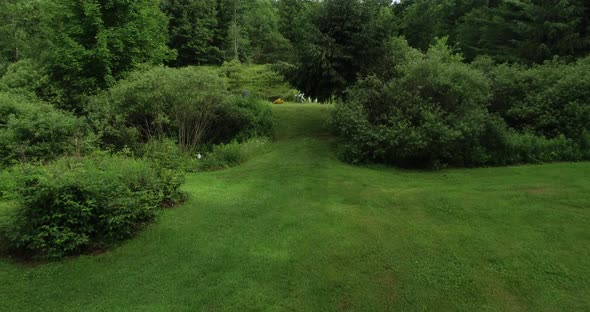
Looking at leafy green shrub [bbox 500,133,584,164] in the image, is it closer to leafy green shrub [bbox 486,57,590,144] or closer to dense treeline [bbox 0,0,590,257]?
dense treeline [bbox 0,0,590,257]

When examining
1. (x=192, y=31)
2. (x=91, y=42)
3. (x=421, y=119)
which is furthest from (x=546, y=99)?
(x=192, y=31)

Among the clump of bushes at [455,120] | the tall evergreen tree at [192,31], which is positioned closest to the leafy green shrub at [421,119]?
the clump of bushes at [455,120]

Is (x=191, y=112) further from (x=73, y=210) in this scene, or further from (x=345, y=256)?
(x=345, y=256)

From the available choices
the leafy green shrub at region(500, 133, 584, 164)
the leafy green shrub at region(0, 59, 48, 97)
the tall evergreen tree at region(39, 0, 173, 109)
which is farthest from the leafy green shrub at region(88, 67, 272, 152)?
the leafy green shrub at region(500, 133, 584, 164)

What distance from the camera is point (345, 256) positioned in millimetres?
5277

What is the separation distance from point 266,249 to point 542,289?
360cm

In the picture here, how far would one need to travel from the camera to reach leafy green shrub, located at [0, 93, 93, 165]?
30.6 feet

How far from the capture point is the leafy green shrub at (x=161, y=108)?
1169 cm

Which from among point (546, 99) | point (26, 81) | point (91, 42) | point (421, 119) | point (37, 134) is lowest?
point (37, 134)

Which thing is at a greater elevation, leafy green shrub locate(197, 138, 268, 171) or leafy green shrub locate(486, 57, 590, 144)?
leafy green shrub locate(486, 57, 590, 144)

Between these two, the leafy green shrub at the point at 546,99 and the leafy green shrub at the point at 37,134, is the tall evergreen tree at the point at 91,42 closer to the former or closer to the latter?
the leafy green shrub at the point at 37,134

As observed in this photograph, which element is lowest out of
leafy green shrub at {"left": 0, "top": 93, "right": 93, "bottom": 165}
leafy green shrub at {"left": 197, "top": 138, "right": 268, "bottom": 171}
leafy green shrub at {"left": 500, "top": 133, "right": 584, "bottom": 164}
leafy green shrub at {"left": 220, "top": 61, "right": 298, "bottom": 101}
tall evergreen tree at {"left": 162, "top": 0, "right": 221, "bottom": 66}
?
leafy green shrub at {"left": 197, "top": 138, "right": 268, "bottom": 171}

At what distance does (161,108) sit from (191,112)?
0.96m

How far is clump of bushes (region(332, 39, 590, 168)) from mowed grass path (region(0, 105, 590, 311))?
2.21m
